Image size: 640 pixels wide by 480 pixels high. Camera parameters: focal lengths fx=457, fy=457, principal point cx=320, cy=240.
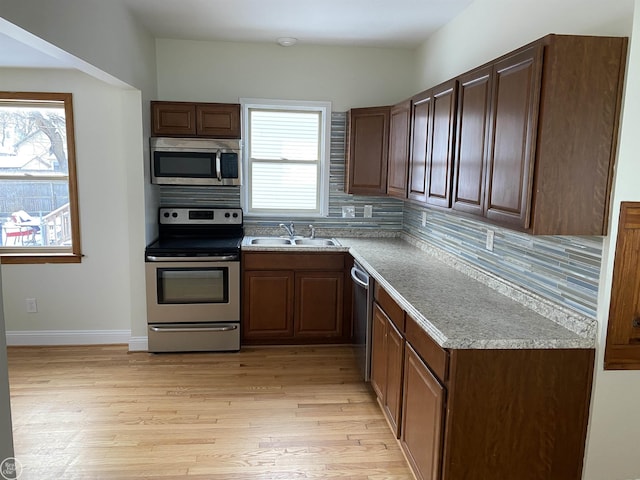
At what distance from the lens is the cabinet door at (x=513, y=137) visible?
1.74 metres

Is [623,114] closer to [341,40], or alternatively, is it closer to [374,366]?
[374,366]

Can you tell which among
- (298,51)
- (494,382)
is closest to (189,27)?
(298,51)

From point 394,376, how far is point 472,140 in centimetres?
130

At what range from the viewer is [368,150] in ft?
12.7

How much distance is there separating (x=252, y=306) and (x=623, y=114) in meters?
2.92

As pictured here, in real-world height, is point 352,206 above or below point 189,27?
below

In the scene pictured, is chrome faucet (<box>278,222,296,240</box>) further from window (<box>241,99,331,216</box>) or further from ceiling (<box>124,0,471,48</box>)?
ceiling (<box>124,0,471,48</box>)

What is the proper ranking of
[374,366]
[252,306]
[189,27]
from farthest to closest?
[252,306] → [189,27] → [374,366]

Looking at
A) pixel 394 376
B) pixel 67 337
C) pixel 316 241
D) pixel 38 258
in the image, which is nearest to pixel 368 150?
pixel 316 241

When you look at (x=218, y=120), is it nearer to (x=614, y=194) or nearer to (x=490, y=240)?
(x=490, y=240)

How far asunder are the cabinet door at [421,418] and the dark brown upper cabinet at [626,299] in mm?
677

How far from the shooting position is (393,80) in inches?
165

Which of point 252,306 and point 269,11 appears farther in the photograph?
point 252,306

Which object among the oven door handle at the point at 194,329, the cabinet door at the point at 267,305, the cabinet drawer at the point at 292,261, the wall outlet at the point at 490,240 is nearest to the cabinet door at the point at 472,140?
the wall outlet at the point at 490,240
